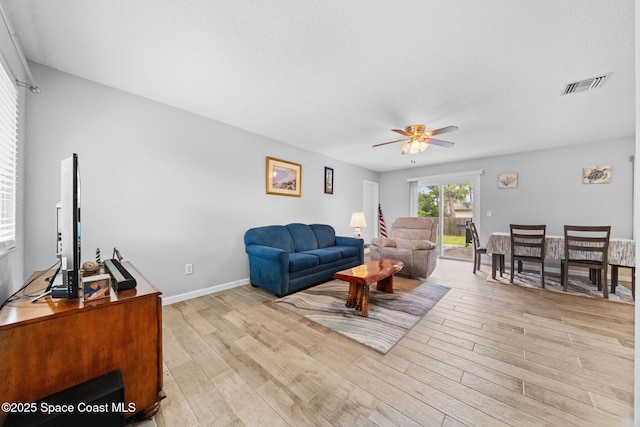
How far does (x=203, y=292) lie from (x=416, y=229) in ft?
12.3

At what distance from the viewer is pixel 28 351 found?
963mm

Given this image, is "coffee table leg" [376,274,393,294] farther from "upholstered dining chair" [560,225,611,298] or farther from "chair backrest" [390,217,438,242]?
"upholstered dining chair" [560,225,611,298]

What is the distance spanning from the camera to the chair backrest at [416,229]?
426 cm

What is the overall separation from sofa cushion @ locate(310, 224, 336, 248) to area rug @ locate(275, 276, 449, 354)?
95 cm

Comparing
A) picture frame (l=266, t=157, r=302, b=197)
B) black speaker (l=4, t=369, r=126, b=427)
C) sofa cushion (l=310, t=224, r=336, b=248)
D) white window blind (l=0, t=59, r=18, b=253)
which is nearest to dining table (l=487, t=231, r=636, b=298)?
sofa cushion (l=310, t=224, r=336, b=248)

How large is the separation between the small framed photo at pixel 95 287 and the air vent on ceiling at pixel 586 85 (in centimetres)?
409

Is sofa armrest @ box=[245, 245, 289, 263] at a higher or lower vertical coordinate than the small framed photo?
lower

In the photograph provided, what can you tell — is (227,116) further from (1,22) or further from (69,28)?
Answer: (1,22)

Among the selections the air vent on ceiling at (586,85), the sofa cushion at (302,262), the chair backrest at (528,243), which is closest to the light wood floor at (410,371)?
the sofa cushion at (302,262)

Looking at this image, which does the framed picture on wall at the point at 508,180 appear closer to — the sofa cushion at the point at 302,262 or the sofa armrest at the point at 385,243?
the sofa armrest at the point at 385,243

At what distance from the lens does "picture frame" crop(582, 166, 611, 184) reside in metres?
4.03

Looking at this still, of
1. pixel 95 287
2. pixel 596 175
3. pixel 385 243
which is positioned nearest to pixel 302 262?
pixel 385 243

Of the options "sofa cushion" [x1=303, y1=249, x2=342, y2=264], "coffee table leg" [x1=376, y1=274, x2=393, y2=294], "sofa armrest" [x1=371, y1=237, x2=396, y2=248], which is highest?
"sofa armrest" [x1=371, y1=237, x2=396, y2=248]

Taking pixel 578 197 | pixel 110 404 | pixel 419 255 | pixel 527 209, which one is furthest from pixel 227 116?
pixel 578 197
